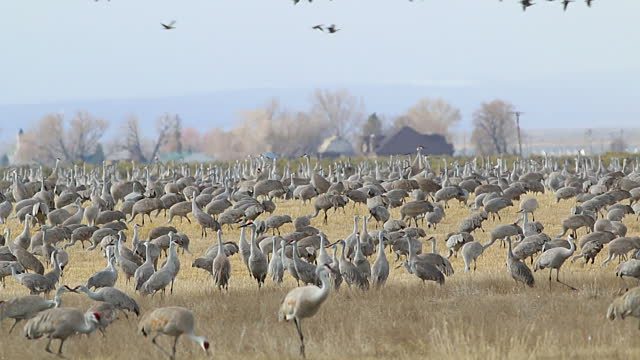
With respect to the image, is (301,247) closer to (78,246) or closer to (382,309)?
(382,309)

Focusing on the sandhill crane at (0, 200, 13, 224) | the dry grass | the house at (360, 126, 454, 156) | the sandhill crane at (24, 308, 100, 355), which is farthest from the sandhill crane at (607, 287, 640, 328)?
the house at (360, 126, 454, 156)

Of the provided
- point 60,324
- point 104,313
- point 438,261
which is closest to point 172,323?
point 60,324

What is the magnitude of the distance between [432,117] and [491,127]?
87.1ft

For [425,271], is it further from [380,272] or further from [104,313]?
[104,313]

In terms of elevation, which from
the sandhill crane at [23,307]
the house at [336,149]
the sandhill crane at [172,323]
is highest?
the sandhill crane at [172,323]

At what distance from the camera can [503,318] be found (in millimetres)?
14977

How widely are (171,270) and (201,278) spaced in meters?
4.50

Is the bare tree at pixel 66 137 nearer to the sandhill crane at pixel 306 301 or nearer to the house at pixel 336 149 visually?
the house at pixel 336 149

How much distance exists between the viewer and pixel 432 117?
181125 millimetres

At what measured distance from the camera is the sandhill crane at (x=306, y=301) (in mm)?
12570

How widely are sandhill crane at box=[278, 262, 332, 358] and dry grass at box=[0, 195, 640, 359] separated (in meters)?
0.37

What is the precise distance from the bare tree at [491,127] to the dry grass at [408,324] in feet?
446

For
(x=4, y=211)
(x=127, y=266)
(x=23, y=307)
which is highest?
(x=23, y=307)

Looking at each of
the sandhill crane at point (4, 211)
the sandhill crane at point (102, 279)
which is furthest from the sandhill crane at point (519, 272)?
the sandhill crane at point (4, 211)
